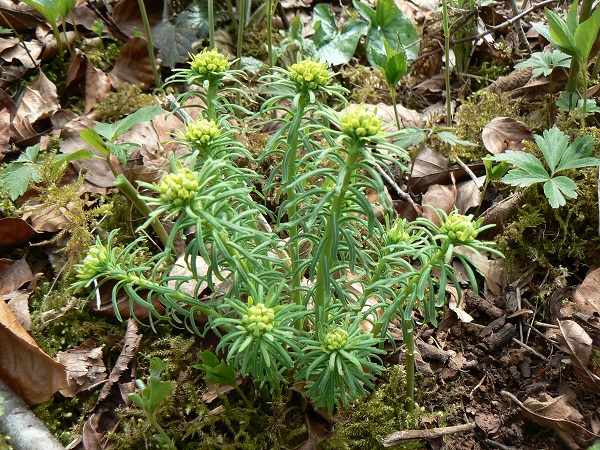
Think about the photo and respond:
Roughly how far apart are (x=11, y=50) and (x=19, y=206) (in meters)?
1.31

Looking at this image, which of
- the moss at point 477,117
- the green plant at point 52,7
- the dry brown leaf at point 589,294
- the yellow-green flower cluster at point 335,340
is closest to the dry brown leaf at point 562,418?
the dry brown leaf at point 589,294

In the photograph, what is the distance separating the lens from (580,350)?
7.23 ft

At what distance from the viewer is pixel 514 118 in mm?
3045

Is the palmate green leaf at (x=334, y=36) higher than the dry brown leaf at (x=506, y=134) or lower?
higher

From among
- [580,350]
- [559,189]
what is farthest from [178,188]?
[559,189]

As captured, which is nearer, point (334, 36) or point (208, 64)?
point (208, 64)

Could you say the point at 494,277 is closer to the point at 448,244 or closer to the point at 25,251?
the point at 448,244

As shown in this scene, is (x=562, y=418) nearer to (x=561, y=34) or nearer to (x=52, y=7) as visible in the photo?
(x=561, y=34)

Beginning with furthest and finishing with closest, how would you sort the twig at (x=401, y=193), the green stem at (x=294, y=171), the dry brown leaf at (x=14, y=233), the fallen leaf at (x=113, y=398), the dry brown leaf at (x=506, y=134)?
1. the dry brown leaf at (x=506, y=134)
2. the twig at (x=401, y=193)
3. the dry brown leaf at (x=14, y=233)
4. the fallen leaf at (x=113, y=398)
5. the green stem at (x=294, y=171)

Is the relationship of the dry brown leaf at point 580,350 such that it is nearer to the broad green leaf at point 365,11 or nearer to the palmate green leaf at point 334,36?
the palmate green leaf at point 334,36

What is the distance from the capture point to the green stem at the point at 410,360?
6.02ft

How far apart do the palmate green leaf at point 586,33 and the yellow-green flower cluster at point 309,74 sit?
1647 mm

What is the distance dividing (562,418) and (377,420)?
27.9 inches

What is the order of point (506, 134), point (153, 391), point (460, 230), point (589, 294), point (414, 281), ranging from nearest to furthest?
point (460, 230)
point (414, 281)
point (153, 391)
point (589, 294)
point (506, 134)
